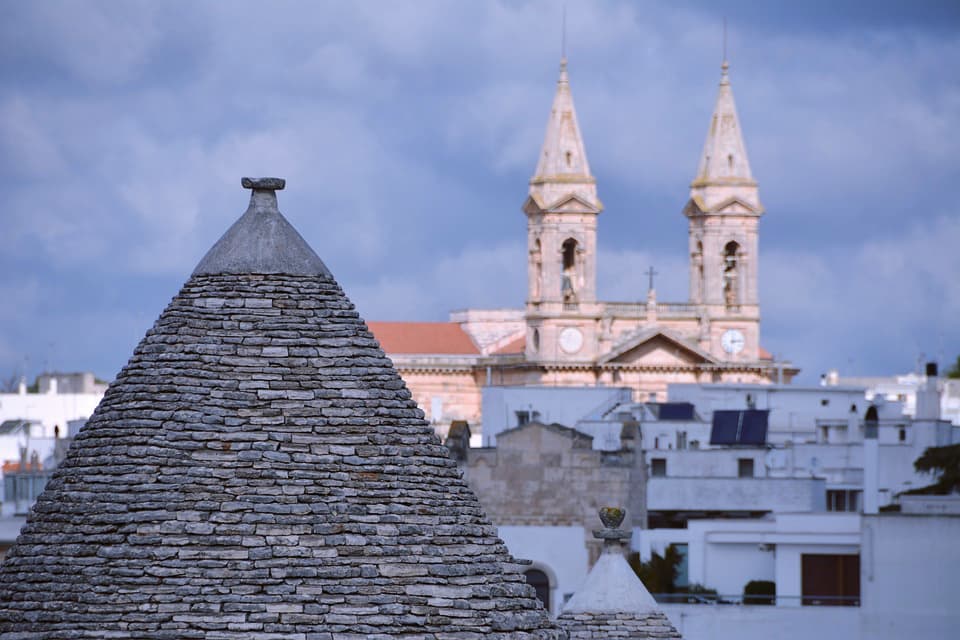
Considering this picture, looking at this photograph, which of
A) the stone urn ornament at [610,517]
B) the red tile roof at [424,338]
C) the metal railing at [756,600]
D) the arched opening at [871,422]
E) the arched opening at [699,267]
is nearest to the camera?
the stone urn ornament at [610,517]

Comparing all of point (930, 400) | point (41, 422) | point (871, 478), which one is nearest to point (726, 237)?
point (41, 422)

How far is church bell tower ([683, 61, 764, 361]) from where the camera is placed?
157m

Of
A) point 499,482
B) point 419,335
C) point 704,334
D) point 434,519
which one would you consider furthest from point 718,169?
point 434,519

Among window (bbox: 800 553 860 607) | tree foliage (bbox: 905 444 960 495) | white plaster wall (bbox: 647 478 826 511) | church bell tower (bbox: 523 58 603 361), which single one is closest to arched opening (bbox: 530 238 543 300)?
church bell tower (bbox: 523 58 603 361)

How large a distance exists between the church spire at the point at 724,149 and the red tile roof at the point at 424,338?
71.2 feet

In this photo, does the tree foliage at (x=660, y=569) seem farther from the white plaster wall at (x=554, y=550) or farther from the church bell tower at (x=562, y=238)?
the church bell tower at (x=562, y=238)

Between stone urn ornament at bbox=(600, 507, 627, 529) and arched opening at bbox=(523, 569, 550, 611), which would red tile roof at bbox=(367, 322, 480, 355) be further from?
stone urn ornament at bbox=(600, 507, 627, 529)

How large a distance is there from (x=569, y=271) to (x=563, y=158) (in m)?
8.60

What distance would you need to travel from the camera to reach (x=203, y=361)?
46.1 ft

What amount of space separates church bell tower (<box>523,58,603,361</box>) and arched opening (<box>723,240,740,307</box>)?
311 inches

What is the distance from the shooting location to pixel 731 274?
534 feet

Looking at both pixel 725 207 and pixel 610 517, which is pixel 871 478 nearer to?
pixel 610 517

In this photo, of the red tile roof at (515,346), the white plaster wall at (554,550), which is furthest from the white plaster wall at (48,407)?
the red tile roof at (515,346)

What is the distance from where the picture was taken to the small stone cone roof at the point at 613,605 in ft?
66.3
